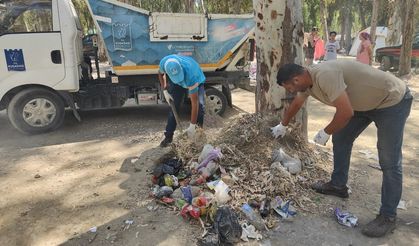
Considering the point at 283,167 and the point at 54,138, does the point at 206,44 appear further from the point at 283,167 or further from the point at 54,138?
Result: the point at 283,167

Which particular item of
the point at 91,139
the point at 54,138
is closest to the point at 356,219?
the point at 91,139

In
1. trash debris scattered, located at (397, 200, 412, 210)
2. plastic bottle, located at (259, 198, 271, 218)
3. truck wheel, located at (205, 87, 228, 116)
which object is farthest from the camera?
truck wheel, located at (205, 87, 228, 116)

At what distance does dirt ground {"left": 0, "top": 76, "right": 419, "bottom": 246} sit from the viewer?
3.29 meters

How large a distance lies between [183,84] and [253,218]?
85.5 inches

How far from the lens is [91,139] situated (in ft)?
20.5

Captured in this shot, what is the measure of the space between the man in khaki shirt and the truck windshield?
14.6 ft

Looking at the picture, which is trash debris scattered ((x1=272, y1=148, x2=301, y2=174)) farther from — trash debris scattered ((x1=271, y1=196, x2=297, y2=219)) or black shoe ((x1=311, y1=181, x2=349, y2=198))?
trash debris scattered ((x1=271, y1=196, x2=297, y2=219))

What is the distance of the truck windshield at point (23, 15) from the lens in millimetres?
5945

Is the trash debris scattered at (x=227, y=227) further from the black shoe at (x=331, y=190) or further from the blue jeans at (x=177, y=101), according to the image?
the blue jeans at (x=177, y=101)

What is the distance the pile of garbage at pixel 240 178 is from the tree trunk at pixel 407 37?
9511 millimetres

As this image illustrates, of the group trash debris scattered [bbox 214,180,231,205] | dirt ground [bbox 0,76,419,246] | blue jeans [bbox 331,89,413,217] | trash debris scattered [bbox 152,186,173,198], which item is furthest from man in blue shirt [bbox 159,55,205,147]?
blue jeans [bbox 331,89,413,217]

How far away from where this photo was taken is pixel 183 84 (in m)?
4.97

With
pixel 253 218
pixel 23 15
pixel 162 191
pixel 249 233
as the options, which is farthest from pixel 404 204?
Result: pixel 23 15

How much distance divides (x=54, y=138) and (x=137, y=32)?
222cm
